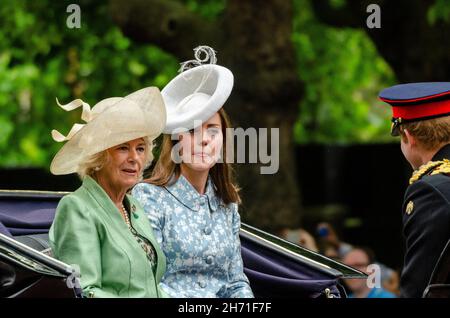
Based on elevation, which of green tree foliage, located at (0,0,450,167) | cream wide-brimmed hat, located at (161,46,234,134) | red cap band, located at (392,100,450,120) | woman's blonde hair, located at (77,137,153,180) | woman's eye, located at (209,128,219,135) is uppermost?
cream wide-brimmed hat, located at (161,46,234,134)

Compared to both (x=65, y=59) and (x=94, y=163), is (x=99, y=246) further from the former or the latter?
(x=65, y=59)

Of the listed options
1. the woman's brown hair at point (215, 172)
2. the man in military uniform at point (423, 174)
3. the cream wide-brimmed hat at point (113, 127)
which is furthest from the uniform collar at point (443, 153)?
the cream wide-brimmed hat at point (113, 127)

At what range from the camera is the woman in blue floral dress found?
407cm

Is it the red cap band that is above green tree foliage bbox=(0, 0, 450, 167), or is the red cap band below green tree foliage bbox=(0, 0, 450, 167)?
above

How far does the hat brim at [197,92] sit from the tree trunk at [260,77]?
345 centimetres

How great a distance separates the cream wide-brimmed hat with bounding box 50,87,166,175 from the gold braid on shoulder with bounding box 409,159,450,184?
946mm

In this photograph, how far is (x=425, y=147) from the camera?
4.08 meters

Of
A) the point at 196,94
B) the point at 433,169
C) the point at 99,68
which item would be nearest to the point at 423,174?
the point at 433,169

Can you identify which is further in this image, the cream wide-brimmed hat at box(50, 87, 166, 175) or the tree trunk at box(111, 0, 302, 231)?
the tree trunk at box(111, 0, 302, 231)

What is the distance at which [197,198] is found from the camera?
4211 mm

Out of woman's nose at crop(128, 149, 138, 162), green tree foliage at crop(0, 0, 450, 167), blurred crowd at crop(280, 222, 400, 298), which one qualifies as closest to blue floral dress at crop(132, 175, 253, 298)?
woman's nose at crop(128, 149, 138, 162)

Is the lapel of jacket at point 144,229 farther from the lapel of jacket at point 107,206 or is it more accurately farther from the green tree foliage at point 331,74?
the green tree foliage at point 331,74

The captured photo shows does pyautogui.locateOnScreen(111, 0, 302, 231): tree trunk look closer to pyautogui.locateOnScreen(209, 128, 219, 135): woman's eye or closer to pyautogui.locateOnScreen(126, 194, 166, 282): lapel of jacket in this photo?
pyautogui.locateOnScreen(209, 128, 219, 135): woman's eye

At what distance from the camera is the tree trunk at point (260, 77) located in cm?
800
